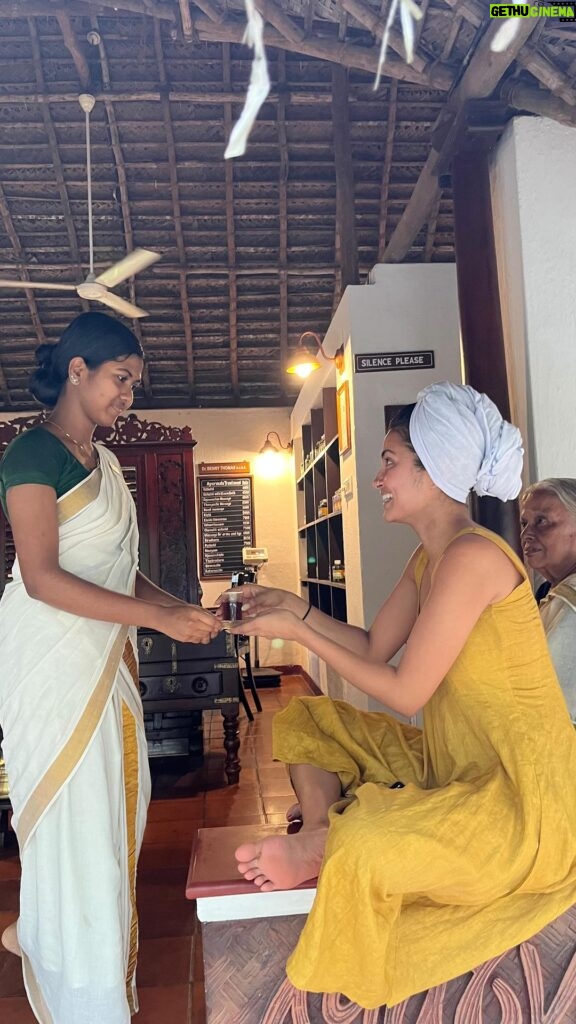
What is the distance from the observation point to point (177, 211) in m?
5.81

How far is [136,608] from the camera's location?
1629mm

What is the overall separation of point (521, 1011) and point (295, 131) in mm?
5428

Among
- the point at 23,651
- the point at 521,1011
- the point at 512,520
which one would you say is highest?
the point at 512,520

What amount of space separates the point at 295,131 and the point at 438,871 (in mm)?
5306

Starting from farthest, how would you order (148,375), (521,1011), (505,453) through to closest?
1. (148,375)
2. (505,453)
3. (521,1011)

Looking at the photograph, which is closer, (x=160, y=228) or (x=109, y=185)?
(x=109, y=185)

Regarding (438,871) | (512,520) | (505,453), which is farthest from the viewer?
(512,520)

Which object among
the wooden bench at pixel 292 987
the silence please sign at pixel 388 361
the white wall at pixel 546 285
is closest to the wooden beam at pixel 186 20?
the white wall at pixel 546 285

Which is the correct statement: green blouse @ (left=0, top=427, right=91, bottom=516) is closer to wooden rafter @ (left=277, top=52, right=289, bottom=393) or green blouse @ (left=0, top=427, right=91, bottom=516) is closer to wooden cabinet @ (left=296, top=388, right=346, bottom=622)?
wooden cabinet @ (left=296, top=388, right=346, bottom=622)

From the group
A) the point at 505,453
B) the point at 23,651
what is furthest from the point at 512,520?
the point at 23,651

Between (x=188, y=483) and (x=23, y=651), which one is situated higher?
(x=188, y=483)

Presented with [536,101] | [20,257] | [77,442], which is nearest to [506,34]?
[536,101]

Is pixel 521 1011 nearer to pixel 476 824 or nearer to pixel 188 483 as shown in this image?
pixel 476 824

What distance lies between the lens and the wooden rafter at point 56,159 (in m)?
4.66
